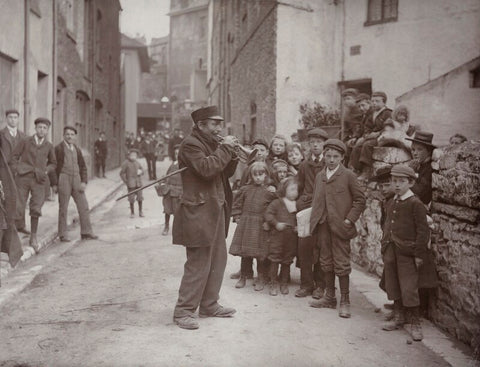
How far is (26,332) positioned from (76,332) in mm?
417

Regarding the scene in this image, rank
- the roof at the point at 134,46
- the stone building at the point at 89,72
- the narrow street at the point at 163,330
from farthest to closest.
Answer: the roof at the point at 134,46 → the stone building at the point at 89,72 → the narrow street at the point at 163,330

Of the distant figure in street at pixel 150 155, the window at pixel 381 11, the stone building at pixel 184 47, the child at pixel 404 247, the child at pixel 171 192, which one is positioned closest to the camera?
the child at pixel 404 247

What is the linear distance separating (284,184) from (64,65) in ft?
40.0

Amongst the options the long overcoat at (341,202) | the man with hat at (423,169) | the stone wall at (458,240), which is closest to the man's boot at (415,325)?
the stone wall at (458,240)

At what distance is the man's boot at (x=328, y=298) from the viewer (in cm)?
564

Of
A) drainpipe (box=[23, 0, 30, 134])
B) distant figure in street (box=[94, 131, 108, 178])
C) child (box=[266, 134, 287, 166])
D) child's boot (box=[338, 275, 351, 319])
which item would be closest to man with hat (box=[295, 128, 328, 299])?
child's boot (box=[338, 275, 351, 319])

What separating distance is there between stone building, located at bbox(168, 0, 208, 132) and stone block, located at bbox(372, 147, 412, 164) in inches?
1822

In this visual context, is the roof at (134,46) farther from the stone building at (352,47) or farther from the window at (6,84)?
the window at (6,84)

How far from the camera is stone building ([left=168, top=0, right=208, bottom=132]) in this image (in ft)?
182

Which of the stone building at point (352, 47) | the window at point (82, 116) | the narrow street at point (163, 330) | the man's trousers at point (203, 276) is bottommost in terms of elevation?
the narrow street at point (163, 330)

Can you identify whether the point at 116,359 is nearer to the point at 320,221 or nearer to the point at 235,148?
the point at 235,148

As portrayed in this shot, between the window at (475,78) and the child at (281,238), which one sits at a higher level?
the window at (475,78)

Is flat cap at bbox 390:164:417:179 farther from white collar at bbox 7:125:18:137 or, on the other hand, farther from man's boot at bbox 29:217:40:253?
white collar at bbox 7:125:18:137

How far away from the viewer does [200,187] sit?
502cm
